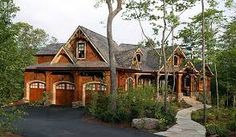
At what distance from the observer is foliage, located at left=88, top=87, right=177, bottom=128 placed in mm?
24391

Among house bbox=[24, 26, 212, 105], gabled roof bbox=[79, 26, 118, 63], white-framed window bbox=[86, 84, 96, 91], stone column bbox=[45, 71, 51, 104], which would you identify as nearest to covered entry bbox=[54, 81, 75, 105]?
house bbox=[24, 26, 212, 105]

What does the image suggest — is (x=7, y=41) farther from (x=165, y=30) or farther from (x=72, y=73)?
(x=72, y=73)

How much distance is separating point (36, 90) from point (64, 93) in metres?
3.74

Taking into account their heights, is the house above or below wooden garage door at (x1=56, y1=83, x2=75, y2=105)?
above

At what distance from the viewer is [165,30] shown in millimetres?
28453

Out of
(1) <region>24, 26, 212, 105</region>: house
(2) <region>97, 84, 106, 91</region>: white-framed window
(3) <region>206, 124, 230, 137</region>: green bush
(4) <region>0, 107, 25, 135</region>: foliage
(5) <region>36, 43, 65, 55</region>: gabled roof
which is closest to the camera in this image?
(4) <region>0, 107, 25, 135</region>: foliage

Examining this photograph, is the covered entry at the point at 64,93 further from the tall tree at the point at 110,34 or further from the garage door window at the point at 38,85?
the tall tree at the point at 110,34

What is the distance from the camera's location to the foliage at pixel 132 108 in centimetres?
2439

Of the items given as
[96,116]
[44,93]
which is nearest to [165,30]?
[96,116]

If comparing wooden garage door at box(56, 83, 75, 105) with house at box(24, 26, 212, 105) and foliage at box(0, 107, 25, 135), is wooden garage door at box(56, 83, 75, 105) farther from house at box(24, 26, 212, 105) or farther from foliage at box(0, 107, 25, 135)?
foliage at box(0, 107, 25, 135)

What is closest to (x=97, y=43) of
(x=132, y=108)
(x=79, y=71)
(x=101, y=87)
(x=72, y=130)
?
(x=79, y=71)

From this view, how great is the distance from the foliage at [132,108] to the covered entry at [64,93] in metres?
11.7

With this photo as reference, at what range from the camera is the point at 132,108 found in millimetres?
24875

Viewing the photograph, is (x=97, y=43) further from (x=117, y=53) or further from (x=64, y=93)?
(x=64, y=93)
